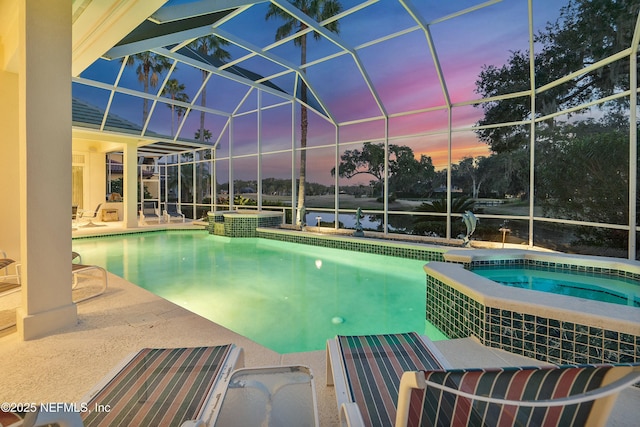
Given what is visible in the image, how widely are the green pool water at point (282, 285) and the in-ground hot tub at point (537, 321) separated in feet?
2.06

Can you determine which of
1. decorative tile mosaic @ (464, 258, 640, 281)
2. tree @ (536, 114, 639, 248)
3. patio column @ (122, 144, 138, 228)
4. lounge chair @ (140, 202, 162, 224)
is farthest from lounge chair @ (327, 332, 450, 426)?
lounge chair @ (140, 202, 162, 224)

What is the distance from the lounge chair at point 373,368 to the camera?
1376mm

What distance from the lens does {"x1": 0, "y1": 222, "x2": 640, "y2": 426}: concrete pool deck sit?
2.00 meters

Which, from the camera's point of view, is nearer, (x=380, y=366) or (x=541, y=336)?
(x=380, y=366)

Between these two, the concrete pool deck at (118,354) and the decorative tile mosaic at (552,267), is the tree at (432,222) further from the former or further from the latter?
the concrete pool deck at (118,354)

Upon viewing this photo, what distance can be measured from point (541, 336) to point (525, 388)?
1.85 metres

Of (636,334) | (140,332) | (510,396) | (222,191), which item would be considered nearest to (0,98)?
(140,332)

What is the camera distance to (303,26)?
10.1 meters

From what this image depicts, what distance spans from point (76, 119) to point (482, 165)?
43.0 ft

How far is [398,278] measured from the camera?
235 inches

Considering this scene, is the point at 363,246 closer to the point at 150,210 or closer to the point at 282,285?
the point at 282,285

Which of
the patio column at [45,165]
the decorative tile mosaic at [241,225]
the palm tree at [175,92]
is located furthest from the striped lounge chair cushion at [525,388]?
the palm tree at [175,92]

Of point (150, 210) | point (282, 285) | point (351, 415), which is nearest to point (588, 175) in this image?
point (282, 285)

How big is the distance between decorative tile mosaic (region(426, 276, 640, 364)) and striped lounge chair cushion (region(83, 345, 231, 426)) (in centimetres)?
210
